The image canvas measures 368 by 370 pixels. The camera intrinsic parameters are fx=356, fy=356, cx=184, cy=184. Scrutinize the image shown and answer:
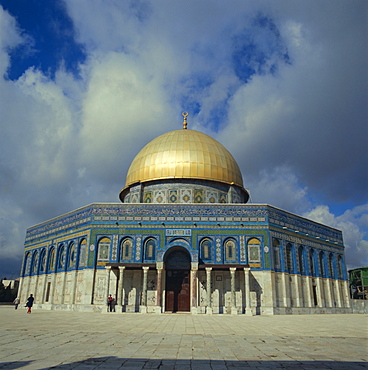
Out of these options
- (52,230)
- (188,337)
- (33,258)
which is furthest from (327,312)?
(33,258)

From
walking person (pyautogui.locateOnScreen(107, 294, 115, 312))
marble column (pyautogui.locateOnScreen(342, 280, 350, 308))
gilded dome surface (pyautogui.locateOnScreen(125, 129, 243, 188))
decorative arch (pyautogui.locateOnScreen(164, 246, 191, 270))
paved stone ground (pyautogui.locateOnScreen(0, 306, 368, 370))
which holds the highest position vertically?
gilded dome surface (pyautogui.locateOnScreen(125, 129, 243, 188))

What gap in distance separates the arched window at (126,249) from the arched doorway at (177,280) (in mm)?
2571

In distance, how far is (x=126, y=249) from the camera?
2480cm

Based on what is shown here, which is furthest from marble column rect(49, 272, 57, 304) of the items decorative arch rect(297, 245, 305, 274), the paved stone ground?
decorative arch rect(297, 245, 305, 274)

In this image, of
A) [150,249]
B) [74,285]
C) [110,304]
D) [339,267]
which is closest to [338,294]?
[339,267]

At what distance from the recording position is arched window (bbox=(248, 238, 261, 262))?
24.4 meters

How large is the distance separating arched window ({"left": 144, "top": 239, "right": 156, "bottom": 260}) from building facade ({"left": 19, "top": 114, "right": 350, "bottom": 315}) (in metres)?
0.07

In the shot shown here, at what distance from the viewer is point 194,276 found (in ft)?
75.0

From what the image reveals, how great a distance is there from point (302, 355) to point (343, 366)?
1.13 metres

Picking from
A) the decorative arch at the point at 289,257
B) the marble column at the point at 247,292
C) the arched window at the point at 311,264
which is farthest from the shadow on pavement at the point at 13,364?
the arched window at the point at 311,264

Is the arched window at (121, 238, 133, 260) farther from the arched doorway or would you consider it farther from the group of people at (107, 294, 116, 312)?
the group of people at (107, 294, 116, 312)

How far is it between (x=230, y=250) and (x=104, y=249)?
345 inches

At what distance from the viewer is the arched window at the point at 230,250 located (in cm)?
2441

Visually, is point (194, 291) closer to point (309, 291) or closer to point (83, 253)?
point (83, 253)
